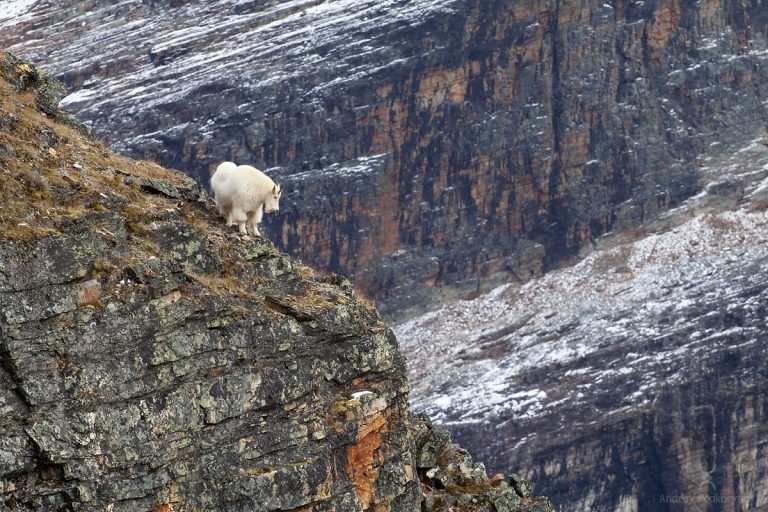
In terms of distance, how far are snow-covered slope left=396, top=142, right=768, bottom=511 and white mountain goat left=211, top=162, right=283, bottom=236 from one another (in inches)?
4304

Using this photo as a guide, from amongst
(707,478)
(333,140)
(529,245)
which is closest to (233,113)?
(333,140)

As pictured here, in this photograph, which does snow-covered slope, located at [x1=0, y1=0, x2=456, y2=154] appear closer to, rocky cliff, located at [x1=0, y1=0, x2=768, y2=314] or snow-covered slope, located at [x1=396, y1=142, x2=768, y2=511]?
rocky cliff, located at [x1=0, y1=0, x2=768, y2=314]

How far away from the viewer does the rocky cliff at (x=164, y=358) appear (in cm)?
3003

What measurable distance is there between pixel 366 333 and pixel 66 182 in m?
6.36

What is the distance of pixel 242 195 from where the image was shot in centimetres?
3644

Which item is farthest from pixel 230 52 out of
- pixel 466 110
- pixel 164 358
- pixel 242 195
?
pixel 164 358

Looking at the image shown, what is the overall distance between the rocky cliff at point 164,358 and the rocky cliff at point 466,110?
484 ft

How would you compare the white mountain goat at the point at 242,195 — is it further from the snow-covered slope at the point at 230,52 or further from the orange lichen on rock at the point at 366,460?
the snow-covered slope at the point at 230,52

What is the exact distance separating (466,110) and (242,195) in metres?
151

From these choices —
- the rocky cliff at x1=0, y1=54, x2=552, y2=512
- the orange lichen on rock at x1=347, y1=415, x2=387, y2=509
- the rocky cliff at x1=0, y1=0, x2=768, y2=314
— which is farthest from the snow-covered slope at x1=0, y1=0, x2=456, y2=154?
the orange lichen on rock at x1=347, y1=415, x2=387, y2=509

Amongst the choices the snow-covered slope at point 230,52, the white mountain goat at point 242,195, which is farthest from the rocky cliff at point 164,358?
the snow-covered slope at point 230,52

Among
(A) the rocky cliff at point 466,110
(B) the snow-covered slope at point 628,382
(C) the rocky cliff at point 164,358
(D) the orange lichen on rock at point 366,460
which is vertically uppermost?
(C) the rocky cliff at point 164,358

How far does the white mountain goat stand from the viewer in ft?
119

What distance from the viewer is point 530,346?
507ft
